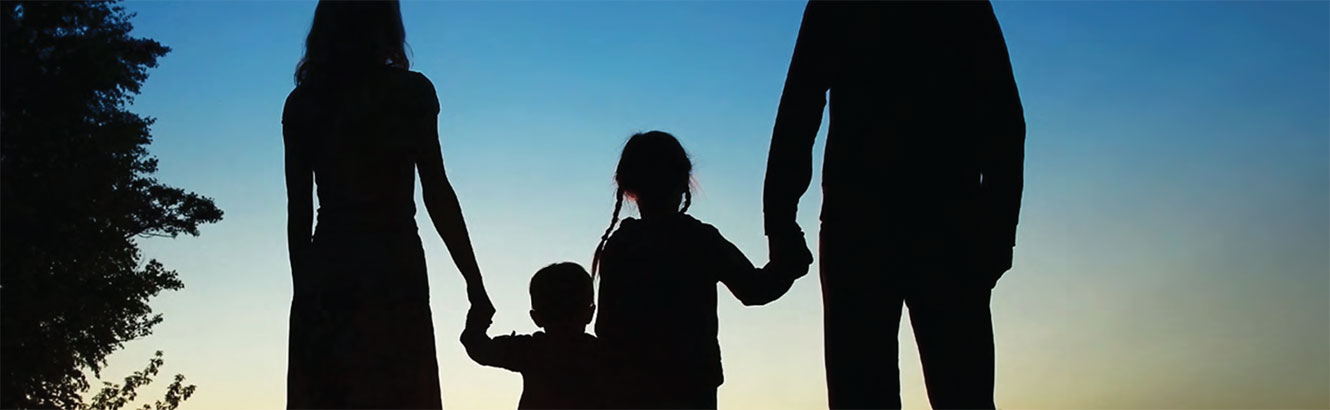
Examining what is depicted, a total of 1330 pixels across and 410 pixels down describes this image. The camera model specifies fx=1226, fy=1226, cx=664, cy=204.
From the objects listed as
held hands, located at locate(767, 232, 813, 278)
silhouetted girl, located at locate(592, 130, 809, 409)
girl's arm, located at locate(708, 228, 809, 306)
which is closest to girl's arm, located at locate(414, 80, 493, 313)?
silhouetted girl, located at locate(592, 130, 809, 409)

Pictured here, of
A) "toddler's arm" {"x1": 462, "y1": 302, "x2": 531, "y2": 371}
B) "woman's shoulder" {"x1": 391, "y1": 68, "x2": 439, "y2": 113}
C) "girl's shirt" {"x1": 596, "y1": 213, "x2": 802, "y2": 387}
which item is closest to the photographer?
"woman's shoulder" {"x1": 391, "y1": 68, "x2": 439, "y2": 113}

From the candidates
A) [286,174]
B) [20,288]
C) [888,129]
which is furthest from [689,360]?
[20,288]

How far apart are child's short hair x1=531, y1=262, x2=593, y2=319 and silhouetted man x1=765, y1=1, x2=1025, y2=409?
1312mm

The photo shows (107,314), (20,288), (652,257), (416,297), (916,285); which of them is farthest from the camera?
(107,314)

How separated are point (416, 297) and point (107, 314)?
19338 mm

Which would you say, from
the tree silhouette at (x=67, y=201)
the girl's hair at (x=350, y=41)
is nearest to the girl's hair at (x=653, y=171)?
the girl's hair at (x=350, y=41)

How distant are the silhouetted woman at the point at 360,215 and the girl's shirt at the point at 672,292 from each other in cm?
78

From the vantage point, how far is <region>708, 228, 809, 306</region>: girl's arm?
5.18m

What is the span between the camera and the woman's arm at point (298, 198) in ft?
16.4

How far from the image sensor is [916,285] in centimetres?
460

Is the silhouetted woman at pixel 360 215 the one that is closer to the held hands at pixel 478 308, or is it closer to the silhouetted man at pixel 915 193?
the held hands at pixel 478 308

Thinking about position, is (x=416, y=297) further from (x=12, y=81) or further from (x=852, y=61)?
(x=12, y=81)

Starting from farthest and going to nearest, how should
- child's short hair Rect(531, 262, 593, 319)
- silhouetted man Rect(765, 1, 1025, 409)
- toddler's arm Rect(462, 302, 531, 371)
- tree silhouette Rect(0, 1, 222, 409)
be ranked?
tree silhouette Rect(0, 1, 222, 409) → child's short hair Rect(531, 262, 593, 319) → toddler's arm Rect(462, 302, 531, 371) → silhouetted man Rect(765, 1, 1025, 409)

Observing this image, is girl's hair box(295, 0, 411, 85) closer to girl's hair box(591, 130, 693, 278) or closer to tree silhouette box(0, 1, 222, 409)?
girl's hair box(591, 130, 693, 278)
